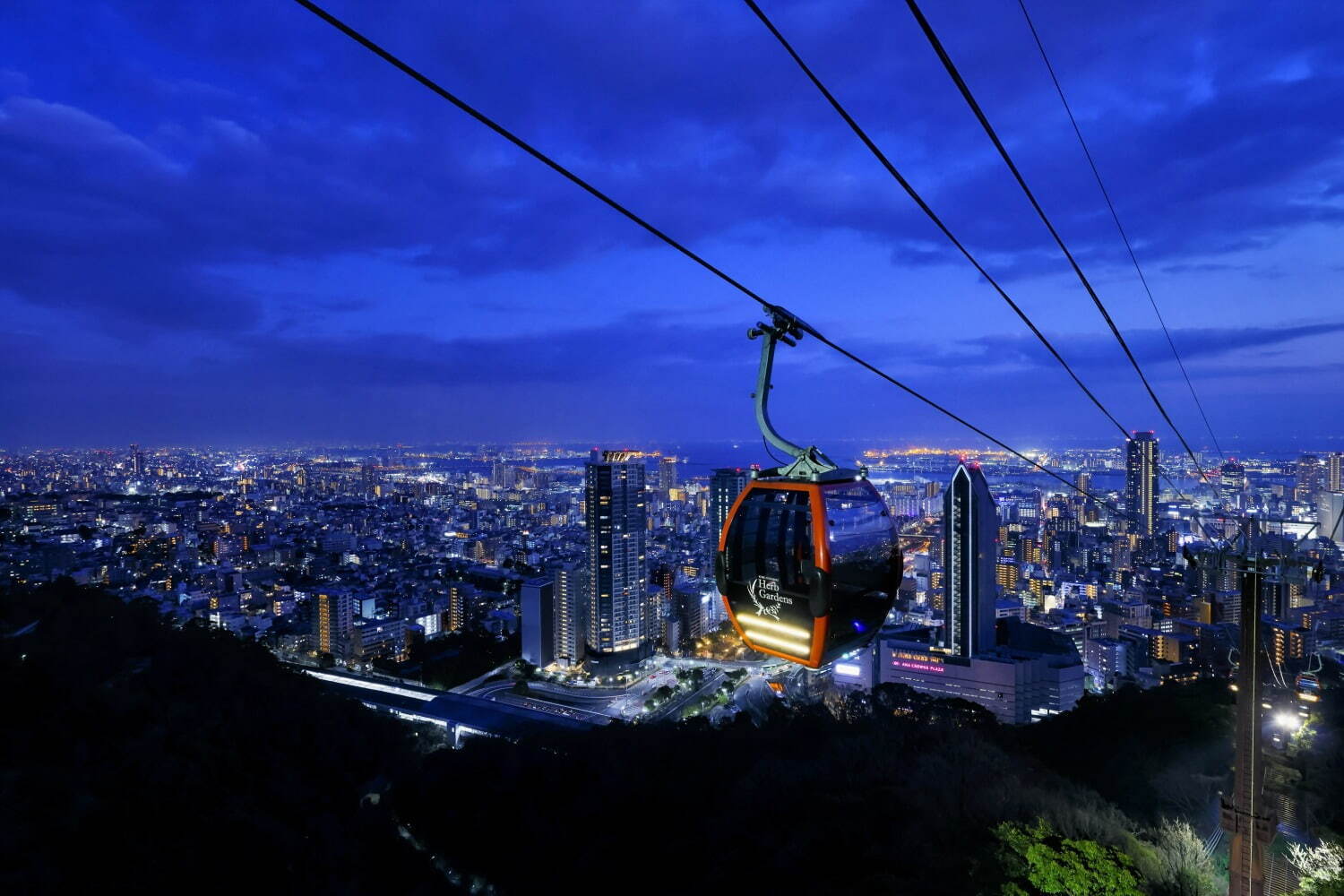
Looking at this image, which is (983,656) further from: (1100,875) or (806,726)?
(1100,875)

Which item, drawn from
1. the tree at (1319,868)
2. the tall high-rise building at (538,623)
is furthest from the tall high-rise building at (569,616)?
the tree at (1319,868)

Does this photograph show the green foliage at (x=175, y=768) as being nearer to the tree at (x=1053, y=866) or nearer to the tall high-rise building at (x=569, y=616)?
the tree at (x=1053, y=866)

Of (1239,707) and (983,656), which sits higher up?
(1239,707)

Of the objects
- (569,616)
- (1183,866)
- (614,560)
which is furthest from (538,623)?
(1183,866)

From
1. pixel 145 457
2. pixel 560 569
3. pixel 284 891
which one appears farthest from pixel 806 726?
pixel 145 457

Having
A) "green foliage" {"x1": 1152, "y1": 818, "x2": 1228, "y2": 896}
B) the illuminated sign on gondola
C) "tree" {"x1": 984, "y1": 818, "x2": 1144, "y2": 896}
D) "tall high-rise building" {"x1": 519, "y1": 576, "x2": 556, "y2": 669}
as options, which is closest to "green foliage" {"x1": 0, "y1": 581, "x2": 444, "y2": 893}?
"tree" {"x1": 984, "y1": 818, "x2": 1144, "y2": 896}
